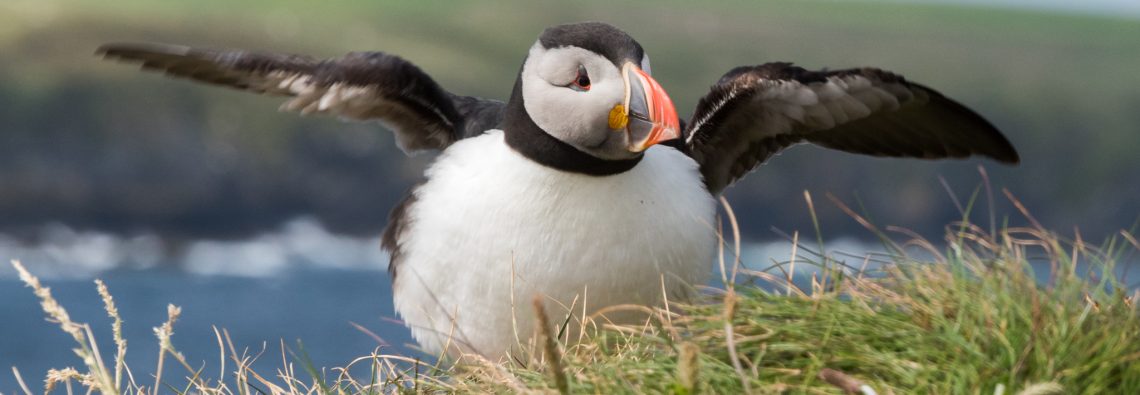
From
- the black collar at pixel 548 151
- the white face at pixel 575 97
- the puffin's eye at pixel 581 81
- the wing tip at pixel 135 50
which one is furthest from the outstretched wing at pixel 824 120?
the wing tip at pixel 135 50

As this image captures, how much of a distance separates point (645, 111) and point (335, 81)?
1.45 meters

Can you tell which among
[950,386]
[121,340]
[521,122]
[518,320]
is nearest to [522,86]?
[521,122]

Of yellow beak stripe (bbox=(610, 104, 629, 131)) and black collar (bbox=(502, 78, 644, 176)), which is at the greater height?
yellow beak stripe (bbox=(610, 104, 629, 131))

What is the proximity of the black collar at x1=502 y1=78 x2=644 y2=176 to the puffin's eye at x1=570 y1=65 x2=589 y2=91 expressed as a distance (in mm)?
275

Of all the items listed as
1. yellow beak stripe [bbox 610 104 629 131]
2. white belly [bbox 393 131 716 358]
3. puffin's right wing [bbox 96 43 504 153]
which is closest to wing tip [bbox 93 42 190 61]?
puffin's right wing [bbox 96 43 504 153]

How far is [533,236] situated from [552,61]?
27.7 inches

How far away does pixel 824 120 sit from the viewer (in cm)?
530

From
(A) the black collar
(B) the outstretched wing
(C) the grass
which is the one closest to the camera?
(C) the grass

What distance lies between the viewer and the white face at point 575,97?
4391 mm

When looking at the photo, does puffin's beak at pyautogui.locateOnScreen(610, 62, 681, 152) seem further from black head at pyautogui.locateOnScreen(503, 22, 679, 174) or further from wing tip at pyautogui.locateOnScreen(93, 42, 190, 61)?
wing tip at pyautogui.locateOnScreen(93, 42, 190, 61)

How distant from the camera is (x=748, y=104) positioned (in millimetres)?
5277

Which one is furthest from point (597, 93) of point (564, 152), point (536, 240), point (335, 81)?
point (335, 81)

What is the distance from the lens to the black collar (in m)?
4.70

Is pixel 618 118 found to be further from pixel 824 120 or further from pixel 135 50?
pixel 135 50
